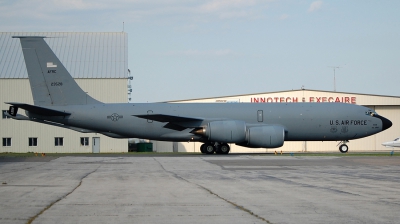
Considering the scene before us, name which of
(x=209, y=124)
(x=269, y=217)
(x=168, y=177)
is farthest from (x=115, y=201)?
(x=209, y=124)

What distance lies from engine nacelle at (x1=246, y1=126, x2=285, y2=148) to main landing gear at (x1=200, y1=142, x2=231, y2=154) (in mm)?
2404

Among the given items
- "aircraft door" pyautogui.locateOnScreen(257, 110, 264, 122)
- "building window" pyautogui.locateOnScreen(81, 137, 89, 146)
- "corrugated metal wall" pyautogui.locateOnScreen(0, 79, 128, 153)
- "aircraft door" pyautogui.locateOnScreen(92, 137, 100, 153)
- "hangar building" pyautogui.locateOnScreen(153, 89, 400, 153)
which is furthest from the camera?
"hangar building" pyautogui.locateOnScreen(153, 89, 400, 153)

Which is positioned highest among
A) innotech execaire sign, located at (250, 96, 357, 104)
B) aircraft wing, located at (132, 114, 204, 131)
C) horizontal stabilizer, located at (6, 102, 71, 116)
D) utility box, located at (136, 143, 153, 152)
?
innotech execaire sign, located at (250, 96, 357, 104)

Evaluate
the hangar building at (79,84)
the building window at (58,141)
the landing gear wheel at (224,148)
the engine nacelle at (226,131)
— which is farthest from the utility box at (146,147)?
the engine nacelle at (226,131)

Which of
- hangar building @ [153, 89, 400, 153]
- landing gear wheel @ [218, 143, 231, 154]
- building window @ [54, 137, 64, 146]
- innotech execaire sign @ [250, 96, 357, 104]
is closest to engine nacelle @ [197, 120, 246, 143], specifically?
landing gear wheel @ [218, 143, 231, 154]

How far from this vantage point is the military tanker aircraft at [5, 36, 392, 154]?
3981 cm

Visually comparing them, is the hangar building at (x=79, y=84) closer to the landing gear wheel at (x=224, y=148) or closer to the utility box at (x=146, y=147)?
the utility box at (x=146, y=147)

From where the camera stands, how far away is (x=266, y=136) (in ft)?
129

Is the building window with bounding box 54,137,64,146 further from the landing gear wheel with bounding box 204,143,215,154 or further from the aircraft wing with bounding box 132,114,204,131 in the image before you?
the landing gear wheel with bounding box 204,143,215,154

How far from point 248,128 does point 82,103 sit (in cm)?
1219

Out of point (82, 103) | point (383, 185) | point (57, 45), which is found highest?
point (57, 45)

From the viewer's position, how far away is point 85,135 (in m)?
61.3

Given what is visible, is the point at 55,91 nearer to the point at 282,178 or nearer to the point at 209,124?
the point at 209,124

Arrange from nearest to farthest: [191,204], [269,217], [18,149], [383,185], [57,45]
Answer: [269,217], [191,204], [383,185], [18,149], [57,45]
